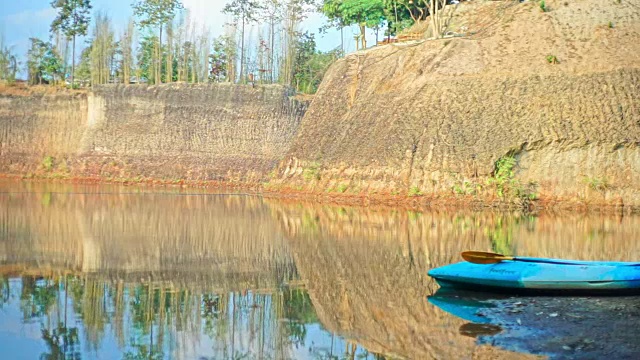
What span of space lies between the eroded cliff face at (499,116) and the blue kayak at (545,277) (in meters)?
21.2

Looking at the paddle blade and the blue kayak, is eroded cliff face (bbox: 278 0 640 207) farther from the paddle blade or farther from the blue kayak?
the blue kayak

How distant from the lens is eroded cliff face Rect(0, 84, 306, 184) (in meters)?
56.0

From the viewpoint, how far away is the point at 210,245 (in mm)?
21125

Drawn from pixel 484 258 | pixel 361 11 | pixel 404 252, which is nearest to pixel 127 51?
pixel 361 11

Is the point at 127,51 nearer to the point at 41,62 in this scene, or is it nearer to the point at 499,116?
the point at 41,62

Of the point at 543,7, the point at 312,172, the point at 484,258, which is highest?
the point at 543,7

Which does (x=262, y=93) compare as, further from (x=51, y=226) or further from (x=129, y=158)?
(x=51, y=226)

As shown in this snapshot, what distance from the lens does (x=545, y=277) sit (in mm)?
14320

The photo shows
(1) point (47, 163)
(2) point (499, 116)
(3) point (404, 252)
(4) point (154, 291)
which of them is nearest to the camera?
(4) point (154, 291)

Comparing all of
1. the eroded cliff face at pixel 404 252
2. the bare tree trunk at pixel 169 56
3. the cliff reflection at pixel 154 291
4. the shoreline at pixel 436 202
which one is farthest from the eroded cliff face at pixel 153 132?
the cliff reflection at pixel 154 291

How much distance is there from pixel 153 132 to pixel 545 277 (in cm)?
4589

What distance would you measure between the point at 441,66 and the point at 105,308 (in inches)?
1205

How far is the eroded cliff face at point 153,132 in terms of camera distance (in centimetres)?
5600

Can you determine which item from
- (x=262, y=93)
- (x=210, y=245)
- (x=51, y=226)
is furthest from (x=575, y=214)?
(x=262, y=93)
